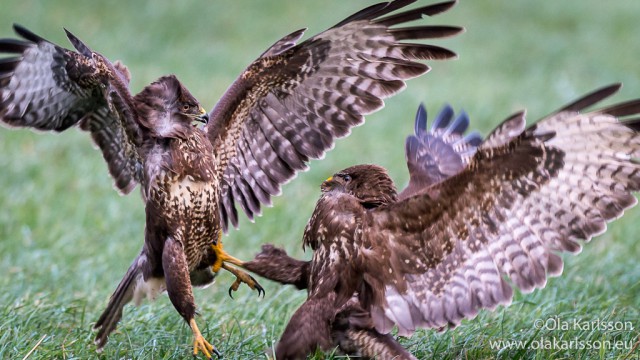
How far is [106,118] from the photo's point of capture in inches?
210

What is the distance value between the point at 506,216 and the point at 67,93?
8.27ft

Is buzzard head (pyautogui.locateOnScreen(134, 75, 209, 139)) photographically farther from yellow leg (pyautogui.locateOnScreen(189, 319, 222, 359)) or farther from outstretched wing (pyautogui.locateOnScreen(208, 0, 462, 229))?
yellow leg (pyautogui.locateOnScreen(189, 319, 222, 359))

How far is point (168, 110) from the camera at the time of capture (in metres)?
4.82

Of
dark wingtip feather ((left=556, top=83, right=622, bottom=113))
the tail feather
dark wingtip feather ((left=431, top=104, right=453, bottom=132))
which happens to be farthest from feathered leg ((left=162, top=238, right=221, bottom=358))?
dark wingtip feather ((left=431, top=104, right=453, bottom=132))

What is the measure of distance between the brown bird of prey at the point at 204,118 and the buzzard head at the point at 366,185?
1.71 feet

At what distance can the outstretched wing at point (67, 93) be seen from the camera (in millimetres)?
4781

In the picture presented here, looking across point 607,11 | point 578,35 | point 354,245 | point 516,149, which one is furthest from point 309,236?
point 607,11

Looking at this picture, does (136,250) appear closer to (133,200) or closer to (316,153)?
(133,200)

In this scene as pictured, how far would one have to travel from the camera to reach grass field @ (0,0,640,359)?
15.9 ft

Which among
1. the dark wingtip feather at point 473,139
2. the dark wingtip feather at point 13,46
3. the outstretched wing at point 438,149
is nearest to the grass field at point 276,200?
the outstretched wing at point 438,149

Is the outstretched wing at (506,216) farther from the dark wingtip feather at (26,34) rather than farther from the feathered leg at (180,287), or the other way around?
the dark wingtip feather at (26,34)

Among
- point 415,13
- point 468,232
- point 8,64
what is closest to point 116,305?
point 8,64

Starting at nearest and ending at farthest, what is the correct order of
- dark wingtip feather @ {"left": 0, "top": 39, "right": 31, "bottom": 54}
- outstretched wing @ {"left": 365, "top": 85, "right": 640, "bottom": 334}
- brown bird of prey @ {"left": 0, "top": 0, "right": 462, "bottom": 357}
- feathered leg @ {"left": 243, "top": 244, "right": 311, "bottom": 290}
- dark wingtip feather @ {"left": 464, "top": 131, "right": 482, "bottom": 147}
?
outstretched wing @ {"left": 365, "top": 85, "right": 640, "bottom": 334} < dark wingtip feather @ {"left": 0, "top": 39, "right": 31, "bottom": 54} < brown bird of prey @ {"left": 0, "top": 0, "right": 462, "bottom": 357} < feathered leg @ {"left": 243, "top": 244, "right": 311, "bottom": 290} < dark wingtip feather @ {"left": 464, "top": 131, "right": 482, "bottom": 147}

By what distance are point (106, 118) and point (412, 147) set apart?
1.95 meters
